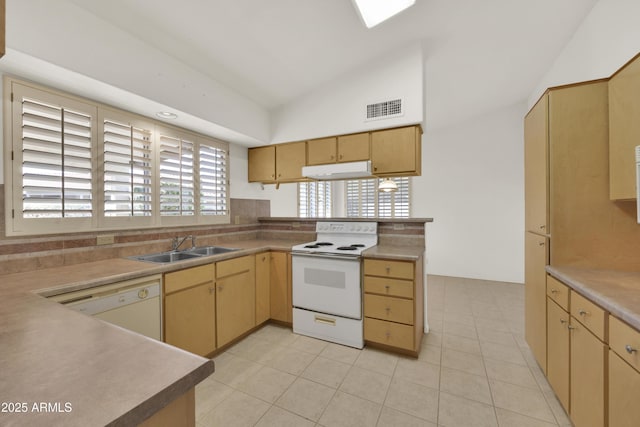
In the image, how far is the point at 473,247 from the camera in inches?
189

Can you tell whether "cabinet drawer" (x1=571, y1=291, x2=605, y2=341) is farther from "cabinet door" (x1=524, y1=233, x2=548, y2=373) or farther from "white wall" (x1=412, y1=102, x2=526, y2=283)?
"white wall" (x1=412, y1=102, x2=526, y2=283)

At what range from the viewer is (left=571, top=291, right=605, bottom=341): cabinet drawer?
1.20m

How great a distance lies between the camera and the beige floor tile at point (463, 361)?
6.87ft

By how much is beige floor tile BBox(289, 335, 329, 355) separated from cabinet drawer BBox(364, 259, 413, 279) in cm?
83

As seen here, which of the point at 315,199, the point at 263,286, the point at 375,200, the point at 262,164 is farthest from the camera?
the point at 315,199

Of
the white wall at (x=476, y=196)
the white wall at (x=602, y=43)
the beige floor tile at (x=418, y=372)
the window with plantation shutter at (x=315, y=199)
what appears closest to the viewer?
the white wall at (x=602, y=43)

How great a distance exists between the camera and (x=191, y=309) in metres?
2.04

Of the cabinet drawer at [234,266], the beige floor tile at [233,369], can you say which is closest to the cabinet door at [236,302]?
the cabinet drawer at [234,266]

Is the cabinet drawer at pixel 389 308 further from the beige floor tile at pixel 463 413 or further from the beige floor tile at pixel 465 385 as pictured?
the beige floor tile at pixel 463 413

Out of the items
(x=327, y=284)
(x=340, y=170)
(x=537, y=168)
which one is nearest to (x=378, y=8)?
(x=340, y=170)

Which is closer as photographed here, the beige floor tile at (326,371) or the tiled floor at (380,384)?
the tiled floor at (380,384)

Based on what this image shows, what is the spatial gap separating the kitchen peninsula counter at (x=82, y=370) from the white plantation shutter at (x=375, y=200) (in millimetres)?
5213

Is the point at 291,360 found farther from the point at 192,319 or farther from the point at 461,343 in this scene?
the point at 461,343

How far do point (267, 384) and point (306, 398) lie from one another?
32 centimetres
